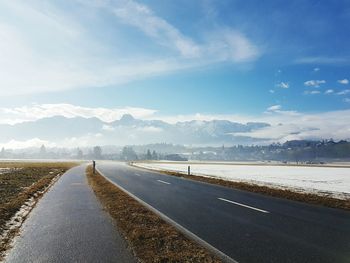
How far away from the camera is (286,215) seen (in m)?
11.7

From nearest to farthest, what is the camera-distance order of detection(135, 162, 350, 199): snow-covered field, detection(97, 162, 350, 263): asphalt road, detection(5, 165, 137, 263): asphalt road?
detection(5, 165, 137, 263): asphalt road < detection(97, 162, 350, 263): asphalt road < detection(135, 162, 350, 199): snow-covered field

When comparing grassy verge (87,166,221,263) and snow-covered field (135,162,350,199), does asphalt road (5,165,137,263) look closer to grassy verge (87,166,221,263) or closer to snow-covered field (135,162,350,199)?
grassy verge (87,166,221,263)

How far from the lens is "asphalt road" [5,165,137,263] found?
22.1 ft

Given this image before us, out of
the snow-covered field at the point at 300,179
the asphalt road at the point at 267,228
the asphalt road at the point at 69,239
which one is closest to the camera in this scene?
the asphalt road at the point at 69,239

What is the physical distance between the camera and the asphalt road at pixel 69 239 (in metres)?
6.75

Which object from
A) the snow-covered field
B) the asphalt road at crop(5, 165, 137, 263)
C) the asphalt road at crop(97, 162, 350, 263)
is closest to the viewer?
the asphalt road at crop(5, 165, 137, 263)

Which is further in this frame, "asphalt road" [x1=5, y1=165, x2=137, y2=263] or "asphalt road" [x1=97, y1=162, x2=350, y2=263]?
"asphalt road" [x1=97, y1=162, x2=350, y2=263]

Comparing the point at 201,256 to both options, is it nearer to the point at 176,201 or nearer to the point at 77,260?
the point at 77,260

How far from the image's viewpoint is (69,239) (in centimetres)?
824

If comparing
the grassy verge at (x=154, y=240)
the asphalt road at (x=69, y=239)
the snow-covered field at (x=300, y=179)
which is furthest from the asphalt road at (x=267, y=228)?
the snow-covered field at (x=300, y=179)

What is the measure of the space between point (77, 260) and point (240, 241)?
12.4 feet

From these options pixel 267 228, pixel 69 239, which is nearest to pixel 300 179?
pixel 267 228

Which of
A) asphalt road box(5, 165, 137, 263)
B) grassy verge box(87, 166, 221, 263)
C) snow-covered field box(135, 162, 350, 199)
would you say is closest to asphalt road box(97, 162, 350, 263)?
grassy verge box(87, 166, 221, 263)

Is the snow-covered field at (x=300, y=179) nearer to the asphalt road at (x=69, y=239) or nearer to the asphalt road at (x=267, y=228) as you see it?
the asphalt road at (x=267, y=228)
